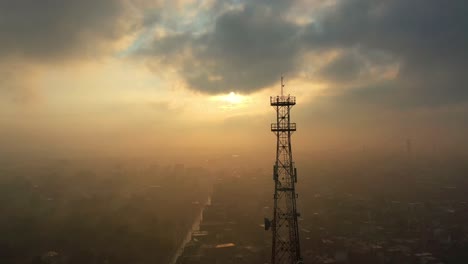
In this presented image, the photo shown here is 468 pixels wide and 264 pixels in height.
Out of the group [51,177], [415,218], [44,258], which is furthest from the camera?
[51,177]

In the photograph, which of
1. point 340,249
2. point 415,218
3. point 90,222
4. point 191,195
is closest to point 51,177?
point 191,195

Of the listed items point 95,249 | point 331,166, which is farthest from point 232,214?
point 331,166

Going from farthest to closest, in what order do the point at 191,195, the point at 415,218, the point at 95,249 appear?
the point at 191,195 < the point at 415,218 < the point at 95,249

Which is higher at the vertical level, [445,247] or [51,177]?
[51,177]

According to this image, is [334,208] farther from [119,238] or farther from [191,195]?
[119,238]

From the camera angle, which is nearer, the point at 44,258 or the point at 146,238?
the point at 44,258

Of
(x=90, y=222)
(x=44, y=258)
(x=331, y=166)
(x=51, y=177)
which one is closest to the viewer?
(x=44, y=258)

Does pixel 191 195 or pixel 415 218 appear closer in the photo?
pixel 415 218

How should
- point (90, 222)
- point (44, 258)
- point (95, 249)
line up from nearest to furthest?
point (44, 258), point (95, 249), point (90, 222)

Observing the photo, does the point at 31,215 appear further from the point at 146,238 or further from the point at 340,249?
the point at 340,249
